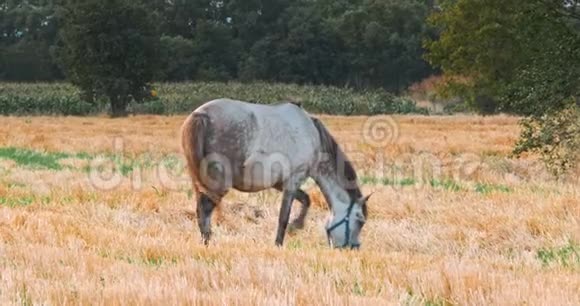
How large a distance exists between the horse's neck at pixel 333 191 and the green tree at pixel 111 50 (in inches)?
1491

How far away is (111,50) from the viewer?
46.6 meters

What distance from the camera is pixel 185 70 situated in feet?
245

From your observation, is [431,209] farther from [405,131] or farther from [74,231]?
[405,131]

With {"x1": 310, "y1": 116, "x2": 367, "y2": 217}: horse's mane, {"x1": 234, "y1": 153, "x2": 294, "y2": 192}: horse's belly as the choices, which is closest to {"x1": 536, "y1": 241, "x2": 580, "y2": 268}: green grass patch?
{"x1": 310, "y1": 116, "x2": 367, "y2": 217}: horse's mane

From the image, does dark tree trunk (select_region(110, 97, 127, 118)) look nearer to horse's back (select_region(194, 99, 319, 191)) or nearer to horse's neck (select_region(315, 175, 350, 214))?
horse's neck (select_region(315, 175, 350, 214))

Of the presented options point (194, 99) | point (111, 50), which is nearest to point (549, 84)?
point (111, 50)

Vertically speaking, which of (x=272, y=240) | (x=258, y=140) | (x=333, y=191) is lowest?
(x=272, y=240)

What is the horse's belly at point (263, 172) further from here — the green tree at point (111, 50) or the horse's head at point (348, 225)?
the green tree at point (111, 50)

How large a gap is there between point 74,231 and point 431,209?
5.37 meters

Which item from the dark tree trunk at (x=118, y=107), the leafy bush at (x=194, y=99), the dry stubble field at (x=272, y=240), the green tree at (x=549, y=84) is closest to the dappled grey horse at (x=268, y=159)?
the dry stubble field at (x=272, y=240)

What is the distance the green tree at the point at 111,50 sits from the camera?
152 feet

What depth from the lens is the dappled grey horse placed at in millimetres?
8844

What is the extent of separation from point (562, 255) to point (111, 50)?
41774 mm

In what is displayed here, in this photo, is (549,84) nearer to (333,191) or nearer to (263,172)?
(333,191)
